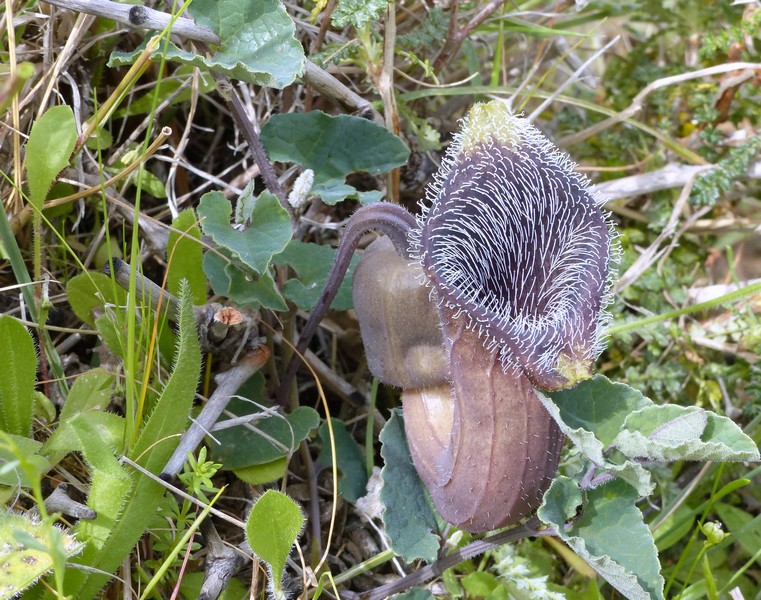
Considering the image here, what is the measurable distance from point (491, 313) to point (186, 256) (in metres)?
0.76

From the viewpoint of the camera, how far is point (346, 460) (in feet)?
6.44

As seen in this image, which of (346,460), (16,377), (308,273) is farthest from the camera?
(346,460)

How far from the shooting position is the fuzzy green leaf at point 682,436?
138cm

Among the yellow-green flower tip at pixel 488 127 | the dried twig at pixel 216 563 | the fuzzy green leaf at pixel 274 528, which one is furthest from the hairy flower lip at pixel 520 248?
the dried twig at pixel 216 563

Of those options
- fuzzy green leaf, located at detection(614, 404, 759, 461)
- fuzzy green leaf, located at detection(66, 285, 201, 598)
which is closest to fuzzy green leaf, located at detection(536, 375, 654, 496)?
fuzzy green leaf, located at detection(614, 404, 759, 461)

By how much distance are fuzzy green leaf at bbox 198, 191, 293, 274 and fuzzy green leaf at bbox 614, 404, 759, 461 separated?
0.76m

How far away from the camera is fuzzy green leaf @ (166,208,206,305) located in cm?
177

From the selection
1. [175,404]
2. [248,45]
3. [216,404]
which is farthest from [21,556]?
[248,45]

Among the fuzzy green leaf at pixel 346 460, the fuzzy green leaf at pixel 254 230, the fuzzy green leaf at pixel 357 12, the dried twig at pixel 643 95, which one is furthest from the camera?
the dried twig at pixel 643 95

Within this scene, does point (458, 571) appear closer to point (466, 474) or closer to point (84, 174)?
point (466, 474)

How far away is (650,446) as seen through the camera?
1.41 m

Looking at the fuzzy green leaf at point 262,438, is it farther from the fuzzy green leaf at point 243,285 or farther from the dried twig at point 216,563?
the fuzzy green leaf at point 243,285

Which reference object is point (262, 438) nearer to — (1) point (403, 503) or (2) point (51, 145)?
(1) point (403, 503)

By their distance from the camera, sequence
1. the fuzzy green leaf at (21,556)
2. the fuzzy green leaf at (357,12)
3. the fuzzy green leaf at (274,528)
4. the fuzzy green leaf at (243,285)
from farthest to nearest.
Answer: the fuzzy green leaf at (357,12) < the fuzzy green leaf at (243,285) < the fuzzy green leaf at (274,528) < the fuzzy green leaf at (21,556)
